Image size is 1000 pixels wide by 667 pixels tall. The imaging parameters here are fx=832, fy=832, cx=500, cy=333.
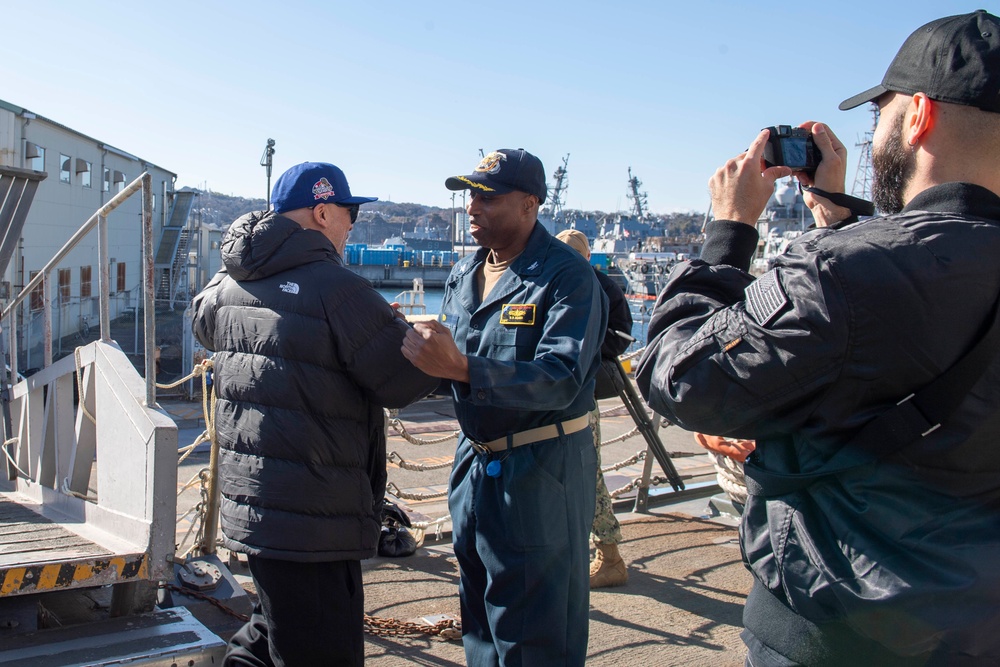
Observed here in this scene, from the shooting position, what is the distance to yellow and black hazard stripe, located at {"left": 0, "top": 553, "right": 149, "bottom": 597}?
119 inches

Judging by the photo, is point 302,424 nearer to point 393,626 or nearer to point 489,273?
point 489,273

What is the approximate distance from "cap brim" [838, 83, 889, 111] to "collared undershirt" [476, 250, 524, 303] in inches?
59.2

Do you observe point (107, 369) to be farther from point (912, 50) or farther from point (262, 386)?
point (912, 50)

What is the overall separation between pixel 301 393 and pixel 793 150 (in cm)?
169

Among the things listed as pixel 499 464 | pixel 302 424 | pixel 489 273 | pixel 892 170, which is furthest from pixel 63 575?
pixel 892 170

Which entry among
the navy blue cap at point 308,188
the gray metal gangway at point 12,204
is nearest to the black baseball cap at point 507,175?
the navy blue cap at point 308,188

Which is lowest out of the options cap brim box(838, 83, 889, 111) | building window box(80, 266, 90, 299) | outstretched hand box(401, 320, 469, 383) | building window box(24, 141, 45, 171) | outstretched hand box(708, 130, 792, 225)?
building window box(80, 266, 90, 299)

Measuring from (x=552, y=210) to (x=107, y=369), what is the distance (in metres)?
99.8

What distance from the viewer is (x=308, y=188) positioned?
3096 mm

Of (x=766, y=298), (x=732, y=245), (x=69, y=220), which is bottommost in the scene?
(x=766, y=298)

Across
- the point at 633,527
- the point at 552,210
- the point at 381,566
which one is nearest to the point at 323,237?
the point at 381,566

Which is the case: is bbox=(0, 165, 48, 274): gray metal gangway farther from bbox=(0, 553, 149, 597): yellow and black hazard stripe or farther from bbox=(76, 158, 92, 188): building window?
bbox=(76, 158, 92, 188): building window

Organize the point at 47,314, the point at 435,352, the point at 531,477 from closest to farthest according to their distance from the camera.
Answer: the point at 435,352 → the point at 531,477 → the point at 47,314

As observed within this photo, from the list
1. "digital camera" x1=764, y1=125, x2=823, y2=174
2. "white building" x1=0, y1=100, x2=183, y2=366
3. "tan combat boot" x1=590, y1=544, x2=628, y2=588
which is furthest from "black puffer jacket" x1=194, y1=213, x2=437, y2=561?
"white building" x1=0, y1=100, x2=183, y2=366
